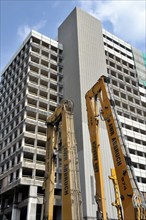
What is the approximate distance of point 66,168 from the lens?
67.2 ft

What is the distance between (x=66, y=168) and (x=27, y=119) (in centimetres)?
3868

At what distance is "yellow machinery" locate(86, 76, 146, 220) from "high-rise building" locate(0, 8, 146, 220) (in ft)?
90.6

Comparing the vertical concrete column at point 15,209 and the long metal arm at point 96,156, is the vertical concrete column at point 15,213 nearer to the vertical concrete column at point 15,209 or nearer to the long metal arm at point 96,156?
the vertical concrete column at point 15,209

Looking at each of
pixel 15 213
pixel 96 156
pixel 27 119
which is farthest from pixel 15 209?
pixel 96 156

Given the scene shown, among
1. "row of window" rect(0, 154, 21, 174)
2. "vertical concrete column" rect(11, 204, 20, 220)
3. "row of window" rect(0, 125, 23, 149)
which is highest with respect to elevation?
"row of window" rect(0, 125, 23, 149)

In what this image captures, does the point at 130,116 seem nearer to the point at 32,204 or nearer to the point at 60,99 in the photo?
the point at 60,99

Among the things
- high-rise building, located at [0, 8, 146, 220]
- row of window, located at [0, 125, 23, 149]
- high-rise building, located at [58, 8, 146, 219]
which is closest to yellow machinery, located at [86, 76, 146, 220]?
high-rise building, located at [0, 8, 146, 220]

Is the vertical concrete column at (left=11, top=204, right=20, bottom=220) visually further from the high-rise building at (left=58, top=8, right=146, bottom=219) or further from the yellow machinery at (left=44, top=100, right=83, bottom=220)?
the yellow machinery at (left=44, top=100, right=83, bottom=220)

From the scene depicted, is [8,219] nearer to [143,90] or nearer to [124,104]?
[124,104]

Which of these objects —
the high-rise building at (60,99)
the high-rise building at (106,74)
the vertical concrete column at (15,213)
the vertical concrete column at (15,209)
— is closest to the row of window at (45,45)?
the high-rise building at (60,99)

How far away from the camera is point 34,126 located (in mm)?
59000

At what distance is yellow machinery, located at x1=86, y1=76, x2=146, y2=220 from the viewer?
17.3 metres

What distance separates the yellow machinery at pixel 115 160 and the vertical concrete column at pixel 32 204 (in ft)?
96.9

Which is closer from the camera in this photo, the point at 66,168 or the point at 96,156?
the point at 66,168
